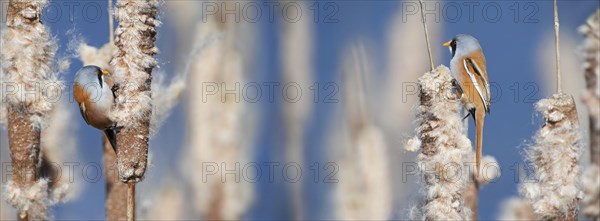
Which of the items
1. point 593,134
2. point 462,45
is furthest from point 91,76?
point 593,134

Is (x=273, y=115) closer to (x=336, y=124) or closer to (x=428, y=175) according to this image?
(x=336, y=124)

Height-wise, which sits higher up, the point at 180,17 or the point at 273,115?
the point at 180,17

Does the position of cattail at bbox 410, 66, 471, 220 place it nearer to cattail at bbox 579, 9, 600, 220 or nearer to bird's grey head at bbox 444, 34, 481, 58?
bird's grey head at bbox 444, 34, 481, 58

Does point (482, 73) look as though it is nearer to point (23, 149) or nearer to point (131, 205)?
point (131, 205)

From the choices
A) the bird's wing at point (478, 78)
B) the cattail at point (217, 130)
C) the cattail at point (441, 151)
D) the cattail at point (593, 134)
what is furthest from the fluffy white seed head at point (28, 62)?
the cattail at point (593, 134)

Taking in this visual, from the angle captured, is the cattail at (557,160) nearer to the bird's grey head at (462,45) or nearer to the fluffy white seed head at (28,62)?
the bird's grey head at (462,45)

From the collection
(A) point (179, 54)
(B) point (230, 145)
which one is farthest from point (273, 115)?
(A) point (179, 54)
